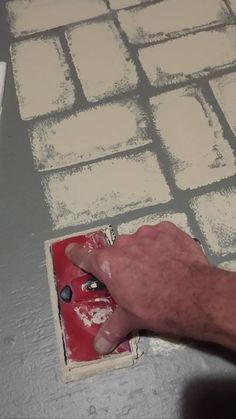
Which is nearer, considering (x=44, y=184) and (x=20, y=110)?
(x=44, y=184)

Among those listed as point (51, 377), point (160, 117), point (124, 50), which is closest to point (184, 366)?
point (51, 377)

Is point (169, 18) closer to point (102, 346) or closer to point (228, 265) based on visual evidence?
point (228, 265)

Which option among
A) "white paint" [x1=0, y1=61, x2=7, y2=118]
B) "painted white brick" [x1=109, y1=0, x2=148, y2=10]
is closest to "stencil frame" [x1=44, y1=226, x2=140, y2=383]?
"white paint" [x1=0, y1=61, x2=7, y2=118]

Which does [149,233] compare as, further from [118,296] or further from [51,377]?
[51,377]

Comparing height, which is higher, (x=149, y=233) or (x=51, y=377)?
(x=149, y=233)

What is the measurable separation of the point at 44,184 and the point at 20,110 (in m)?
0.33

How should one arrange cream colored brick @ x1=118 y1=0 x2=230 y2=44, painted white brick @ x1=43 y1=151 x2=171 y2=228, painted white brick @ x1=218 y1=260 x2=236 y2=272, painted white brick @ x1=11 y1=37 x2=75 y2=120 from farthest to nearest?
cream colored brick @ x1=118 y1=0 x2=230 y2=44 → painted white brick @ x1=11 y1=37 x2=75 y2=120 → painted white brick @ x1=43 y1=151 x2=171 y2=228 → painted white brick @ x1=218 y1=260 x2=236 y2=272

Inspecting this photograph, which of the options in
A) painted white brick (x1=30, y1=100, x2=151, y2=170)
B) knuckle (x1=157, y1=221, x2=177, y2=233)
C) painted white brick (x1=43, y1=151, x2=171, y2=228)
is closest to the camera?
knuckle (x1=157, y1=221, x2=177, y2=233)

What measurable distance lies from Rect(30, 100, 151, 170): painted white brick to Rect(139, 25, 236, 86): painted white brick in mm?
165

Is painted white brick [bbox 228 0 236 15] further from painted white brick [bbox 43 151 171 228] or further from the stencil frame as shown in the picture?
the stencil frame

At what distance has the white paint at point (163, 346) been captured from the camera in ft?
4.28

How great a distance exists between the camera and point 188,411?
1.22m

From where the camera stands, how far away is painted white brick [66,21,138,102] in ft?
5.73

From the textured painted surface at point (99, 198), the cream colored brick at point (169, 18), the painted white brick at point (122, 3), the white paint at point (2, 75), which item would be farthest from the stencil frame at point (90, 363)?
the painted white brick at point (122, 3)
